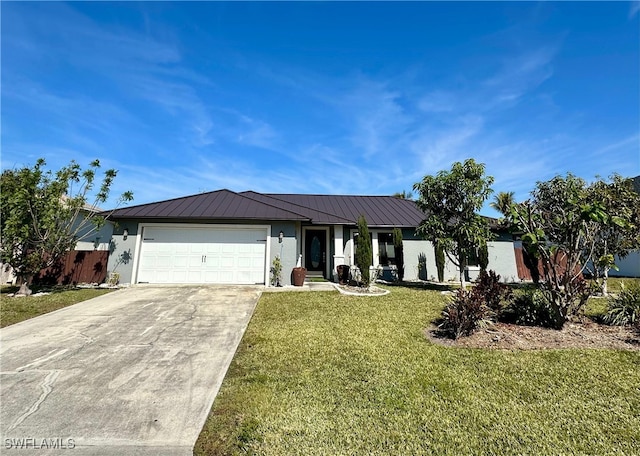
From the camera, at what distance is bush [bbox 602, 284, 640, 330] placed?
625 centimetres

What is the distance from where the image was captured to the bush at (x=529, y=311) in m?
6.30

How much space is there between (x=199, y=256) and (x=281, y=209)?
409 centimetres

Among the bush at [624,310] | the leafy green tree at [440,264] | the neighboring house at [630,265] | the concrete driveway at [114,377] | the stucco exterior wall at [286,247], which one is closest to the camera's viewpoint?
the concrete driveway at [114,377]

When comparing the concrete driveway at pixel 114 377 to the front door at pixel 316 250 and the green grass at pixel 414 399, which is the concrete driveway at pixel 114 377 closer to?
the green grass at pixel 414 399

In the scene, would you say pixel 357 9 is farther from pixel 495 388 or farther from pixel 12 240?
pixel 12 240

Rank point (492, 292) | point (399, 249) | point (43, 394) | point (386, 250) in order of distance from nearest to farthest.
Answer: point (43, 394) < point (492, 292) < point (399, 249) < point (386, 250)

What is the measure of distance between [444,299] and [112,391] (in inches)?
347

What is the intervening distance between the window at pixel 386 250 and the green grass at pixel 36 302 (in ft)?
40.3

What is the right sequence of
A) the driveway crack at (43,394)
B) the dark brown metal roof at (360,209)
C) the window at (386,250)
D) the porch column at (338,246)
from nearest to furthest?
1. the driveway crack at (43,394)
2. the porch column at (338,246)
3. the dark brown metal roof at (360,209)
4. the window at (386,250)

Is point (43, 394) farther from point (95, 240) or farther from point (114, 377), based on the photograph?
point (95, 240)

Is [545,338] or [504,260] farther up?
[504,260]

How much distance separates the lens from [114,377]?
158 inches

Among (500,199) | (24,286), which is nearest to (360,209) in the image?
(500,199)

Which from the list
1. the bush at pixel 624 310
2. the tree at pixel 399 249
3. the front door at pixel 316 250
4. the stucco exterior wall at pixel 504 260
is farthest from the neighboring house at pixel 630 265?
the front door at pixel 316 250
